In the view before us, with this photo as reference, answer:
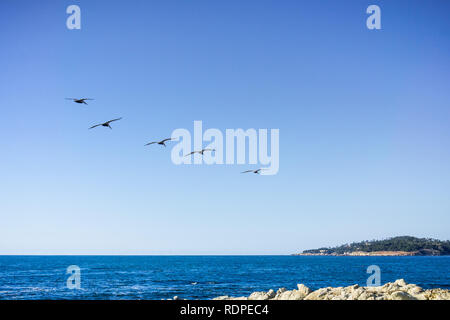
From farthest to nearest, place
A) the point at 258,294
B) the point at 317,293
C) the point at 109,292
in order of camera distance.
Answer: the point at 109,292, the point at 258,294, the point at 317,293

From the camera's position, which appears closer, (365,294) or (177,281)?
(365,294)

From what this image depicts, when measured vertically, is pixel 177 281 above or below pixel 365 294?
below

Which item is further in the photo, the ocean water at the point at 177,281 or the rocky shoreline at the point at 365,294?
the ocean water at the point at 177,281

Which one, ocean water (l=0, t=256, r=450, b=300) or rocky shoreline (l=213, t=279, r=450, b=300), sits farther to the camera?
ocean water (l=0, t=256, r=450, b=300)

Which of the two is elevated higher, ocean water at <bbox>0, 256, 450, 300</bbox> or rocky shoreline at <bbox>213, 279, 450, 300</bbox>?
rocky shoreline at <bbox>213, 279, 450, 300</bbox>

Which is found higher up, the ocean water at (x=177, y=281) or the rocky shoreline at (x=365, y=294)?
the rocky shoreline at (x=365, y=294)
